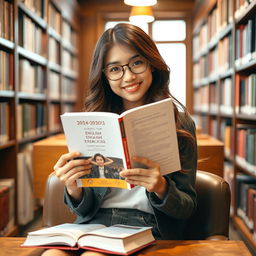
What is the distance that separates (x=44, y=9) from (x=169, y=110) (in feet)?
10.9

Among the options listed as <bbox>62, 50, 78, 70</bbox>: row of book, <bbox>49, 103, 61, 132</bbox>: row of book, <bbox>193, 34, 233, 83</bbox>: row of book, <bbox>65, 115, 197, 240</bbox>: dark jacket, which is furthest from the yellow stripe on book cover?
<bbox>62, 50, 78, 70</bbox>: row of book

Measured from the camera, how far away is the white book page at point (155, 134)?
1.02m

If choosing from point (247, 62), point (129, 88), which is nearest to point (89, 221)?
point (129, 88)

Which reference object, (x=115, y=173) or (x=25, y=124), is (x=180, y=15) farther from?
(x=115, y=173)

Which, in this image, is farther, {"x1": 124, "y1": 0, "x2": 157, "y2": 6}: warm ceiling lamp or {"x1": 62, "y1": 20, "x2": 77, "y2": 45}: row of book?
{"x1": 62, "y1": 20, "x2": 77, "y2": 45}: row of book

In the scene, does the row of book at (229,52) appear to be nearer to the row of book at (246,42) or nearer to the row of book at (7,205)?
the row of book at (246,42)

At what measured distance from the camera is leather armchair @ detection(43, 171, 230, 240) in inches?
52.0

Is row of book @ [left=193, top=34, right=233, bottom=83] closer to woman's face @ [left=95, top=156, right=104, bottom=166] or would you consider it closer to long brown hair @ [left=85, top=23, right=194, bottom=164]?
long brown hair @ [left=85, top=23, right=194, bottom=164]

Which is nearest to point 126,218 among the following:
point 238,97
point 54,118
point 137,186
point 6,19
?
point 137,186

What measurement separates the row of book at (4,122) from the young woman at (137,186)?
1683 mm

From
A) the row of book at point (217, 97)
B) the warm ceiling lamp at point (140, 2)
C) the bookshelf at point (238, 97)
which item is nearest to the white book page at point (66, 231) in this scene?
the bookshelf at point (238, 97)

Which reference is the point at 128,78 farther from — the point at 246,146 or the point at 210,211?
the point at 246,146

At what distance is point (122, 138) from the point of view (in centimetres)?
103

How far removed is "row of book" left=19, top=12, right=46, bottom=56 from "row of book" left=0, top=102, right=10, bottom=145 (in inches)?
26.3
